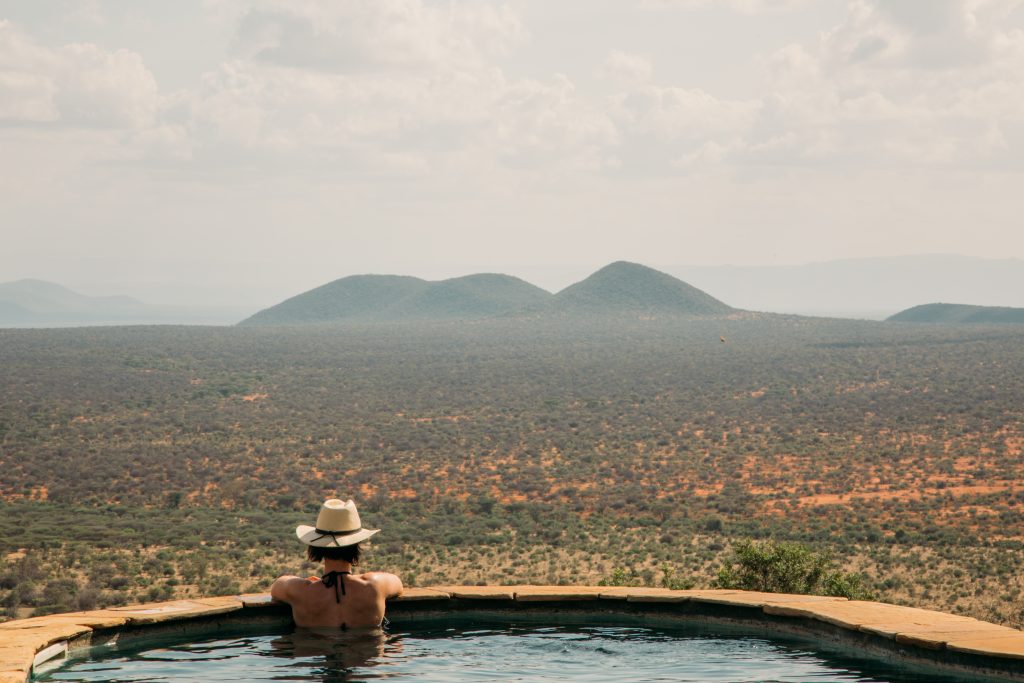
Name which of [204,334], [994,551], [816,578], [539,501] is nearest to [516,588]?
[816,578]

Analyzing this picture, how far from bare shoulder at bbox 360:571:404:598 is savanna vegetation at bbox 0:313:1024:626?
7545 mm

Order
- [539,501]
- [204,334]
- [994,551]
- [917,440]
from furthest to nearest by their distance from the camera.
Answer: [204,334], [917,440], [539,501], [994,551]

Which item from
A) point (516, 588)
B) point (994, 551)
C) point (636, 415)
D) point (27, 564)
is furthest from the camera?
point (636, 415)

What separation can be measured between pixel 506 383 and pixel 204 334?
1873 inches

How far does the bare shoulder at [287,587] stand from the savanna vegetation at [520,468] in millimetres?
8021

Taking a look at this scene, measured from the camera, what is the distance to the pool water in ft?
31.9

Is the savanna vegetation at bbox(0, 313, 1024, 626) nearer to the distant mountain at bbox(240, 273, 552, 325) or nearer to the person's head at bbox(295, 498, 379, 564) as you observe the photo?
the person's head at bbox(295, 498, 379, 564)

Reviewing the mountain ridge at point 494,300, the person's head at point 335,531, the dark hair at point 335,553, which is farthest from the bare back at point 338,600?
the mountain ridge at point 494,300

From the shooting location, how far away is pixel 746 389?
63.7m

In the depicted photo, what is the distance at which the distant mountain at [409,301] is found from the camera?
578ft

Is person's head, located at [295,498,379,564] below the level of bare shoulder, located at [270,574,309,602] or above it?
above

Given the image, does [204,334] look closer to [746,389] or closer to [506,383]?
[506,383]

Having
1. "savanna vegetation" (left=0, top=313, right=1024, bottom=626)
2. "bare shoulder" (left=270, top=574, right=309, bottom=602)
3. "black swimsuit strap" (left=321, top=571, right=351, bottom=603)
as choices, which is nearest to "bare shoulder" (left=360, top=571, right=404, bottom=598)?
"black swimsuit strap" (left=321, top=571, right=351, bottom=603)

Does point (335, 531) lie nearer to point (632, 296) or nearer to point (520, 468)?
point (520, 468)
